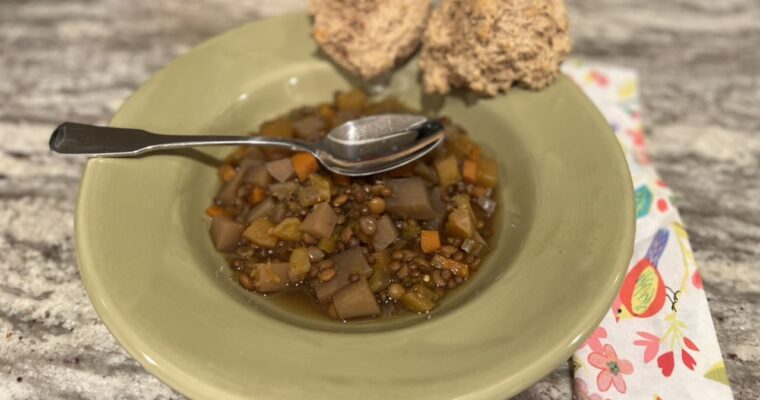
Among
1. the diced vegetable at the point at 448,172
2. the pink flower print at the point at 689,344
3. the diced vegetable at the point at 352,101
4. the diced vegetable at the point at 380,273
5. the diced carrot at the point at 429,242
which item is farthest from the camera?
the diced vegetable at the point at 352,101

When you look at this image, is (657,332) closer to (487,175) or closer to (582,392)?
(582,392)

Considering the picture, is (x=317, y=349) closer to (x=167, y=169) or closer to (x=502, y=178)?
(x=167, y=169)

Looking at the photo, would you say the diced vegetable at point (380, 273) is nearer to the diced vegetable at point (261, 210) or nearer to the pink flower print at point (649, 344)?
the diced vegetable at point (261, 210)

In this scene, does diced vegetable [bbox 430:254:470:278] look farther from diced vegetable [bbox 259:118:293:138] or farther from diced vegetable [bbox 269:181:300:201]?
diced vegetable [bbox 259:118:293:138]

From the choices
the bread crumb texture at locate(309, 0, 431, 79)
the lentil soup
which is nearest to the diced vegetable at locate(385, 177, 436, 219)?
the lentil soup

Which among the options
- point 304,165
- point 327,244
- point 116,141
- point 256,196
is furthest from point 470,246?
point 116,141

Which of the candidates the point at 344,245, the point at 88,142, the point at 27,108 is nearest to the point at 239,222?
the point at 344,245

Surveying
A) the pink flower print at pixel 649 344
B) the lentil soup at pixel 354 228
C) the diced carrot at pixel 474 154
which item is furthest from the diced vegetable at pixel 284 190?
the pink flower print at pixel 649 344
